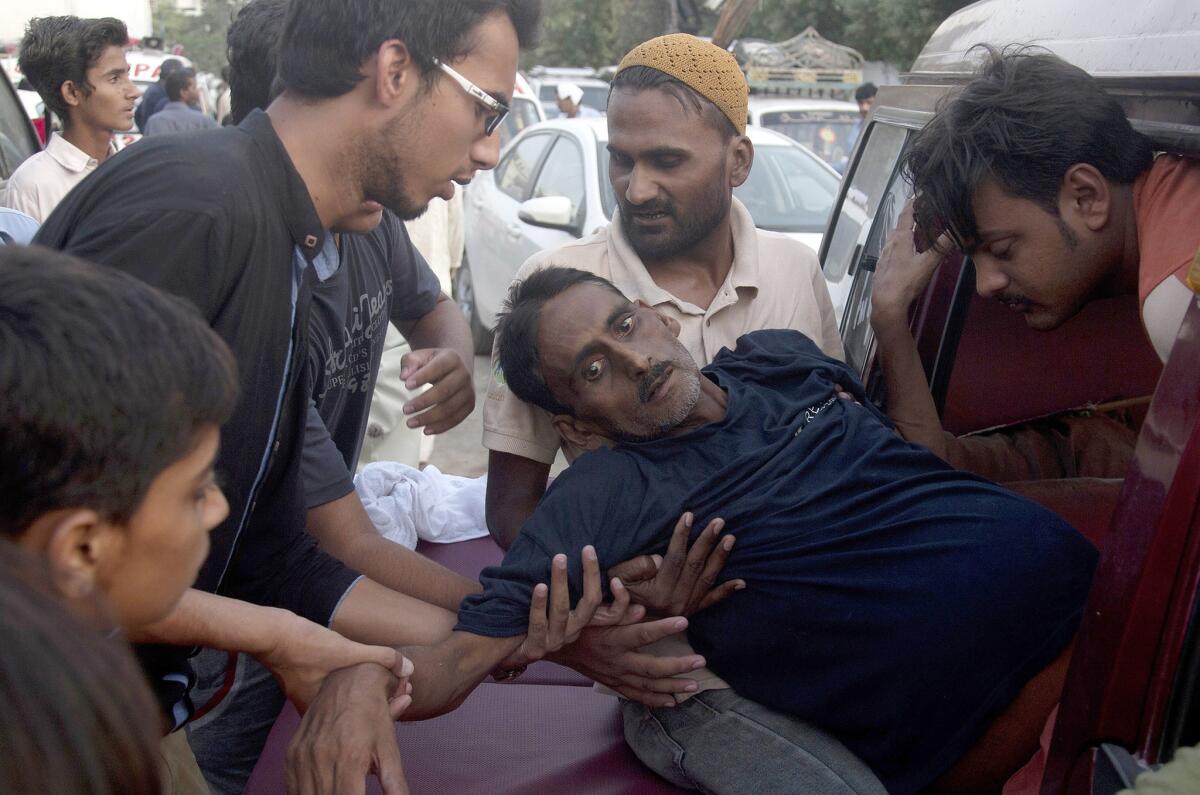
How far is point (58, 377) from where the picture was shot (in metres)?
1.10

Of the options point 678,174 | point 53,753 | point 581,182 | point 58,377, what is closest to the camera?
point 53,753

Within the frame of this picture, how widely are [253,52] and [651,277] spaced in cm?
123

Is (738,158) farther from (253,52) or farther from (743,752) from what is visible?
(743,752)

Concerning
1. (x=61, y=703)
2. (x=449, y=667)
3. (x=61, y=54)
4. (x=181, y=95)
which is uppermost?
(x=61, y=703)

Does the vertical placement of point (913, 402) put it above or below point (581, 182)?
above

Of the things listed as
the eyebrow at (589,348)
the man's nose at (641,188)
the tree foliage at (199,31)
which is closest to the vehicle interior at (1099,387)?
the man's nose at (641,188)

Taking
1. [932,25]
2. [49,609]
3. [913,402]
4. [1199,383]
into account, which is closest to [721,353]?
[913,402]

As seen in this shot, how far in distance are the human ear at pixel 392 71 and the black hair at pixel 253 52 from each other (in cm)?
91

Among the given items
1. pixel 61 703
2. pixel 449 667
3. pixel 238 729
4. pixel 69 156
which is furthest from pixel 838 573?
pixel 69 156

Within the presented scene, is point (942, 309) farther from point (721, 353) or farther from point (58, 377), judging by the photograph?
point (58, 377)

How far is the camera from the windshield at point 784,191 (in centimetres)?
696

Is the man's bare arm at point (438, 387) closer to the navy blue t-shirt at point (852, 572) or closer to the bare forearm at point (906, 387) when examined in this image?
the navy blue t-shirt at point (852, 572)

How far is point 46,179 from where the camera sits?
5.07 meters

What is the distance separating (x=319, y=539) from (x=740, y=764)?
1081 millimetres
